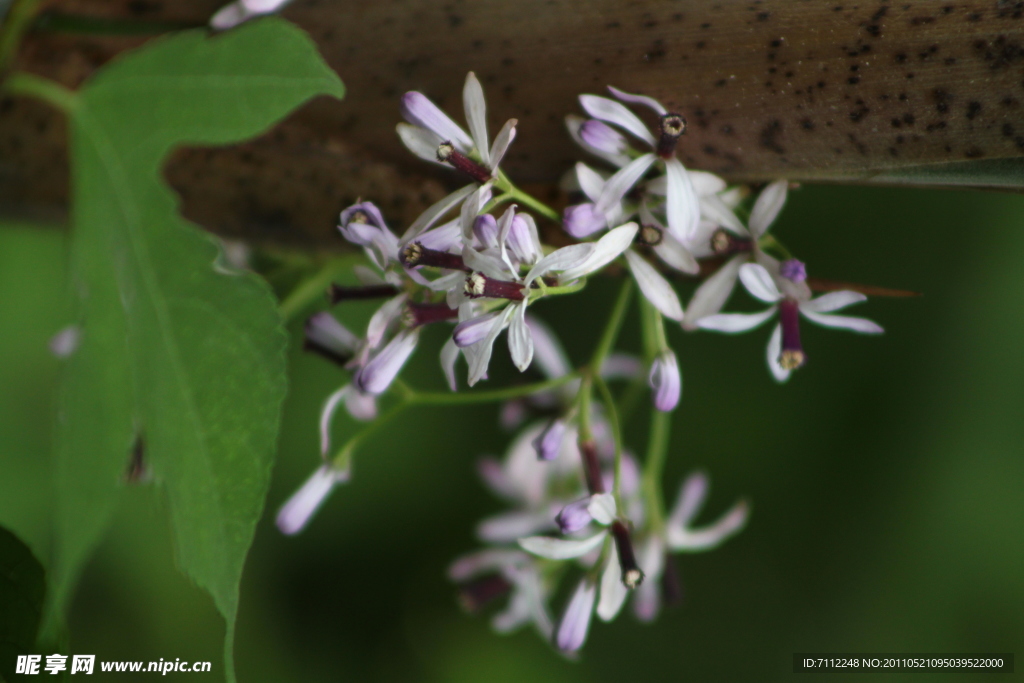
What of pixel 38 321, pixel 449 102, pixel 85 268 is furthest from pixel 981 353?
pixel 38 321

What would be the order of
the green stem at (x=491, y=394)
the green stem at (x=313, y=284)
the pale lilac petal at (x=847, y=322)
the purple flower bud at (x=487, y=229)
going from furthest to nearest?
the green stem at (x=313, y=284) → the green stem at (x=491, y=394) → the pale lilac petal at (x=847, y=322) → the purple flower bud at (x=487, y=229)

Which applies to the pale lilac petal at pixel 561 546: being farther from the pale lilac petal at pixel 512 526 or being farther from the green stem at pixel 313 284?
the pale lilac petal at pixel 512 526

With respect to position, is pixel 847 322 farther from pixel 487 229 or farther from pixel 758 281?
pixel 487 229

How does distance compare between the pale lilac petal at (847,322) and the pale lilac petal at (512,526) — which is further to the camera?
the pale lilac petal at (512,526)

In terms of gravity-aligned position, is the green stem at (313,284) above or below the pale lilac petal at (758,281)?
below

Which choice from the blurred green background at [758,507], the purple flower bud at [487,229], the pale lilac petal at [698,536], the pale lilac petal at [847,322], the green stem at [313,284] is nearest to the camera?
the purple flower bud at [487,229]

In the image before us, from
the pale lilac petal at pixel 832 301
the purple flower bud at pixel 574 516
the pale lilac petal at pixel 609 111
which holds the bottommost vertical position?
the purple flower bud at pixel 574 516

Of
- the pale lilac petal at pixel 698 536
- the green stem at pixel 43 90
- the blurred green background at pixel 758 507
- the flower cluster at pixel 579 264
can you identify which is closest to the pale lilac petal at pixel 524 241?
the flower cluster at pixel 579 264
